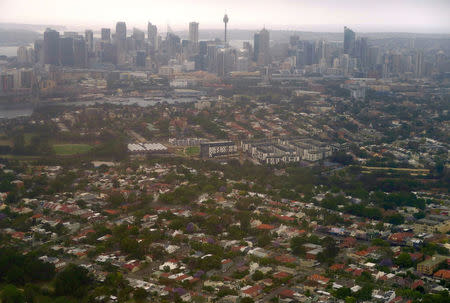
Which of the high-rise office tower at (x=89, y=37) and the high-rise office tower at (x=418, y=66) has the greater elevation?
the high-rise office tower at (x=89, y=37)

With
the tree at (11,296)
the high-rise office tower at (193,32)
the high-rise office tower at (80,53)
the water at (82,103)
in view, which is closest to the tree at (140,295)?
the tree at (11,296)

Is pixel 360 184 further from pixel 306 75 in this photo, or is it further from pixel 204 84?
pixel 306 75

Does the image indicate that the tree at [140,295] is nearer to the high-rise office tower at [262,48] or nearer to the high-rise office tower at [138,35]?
the high-rise office tower at [262,48]

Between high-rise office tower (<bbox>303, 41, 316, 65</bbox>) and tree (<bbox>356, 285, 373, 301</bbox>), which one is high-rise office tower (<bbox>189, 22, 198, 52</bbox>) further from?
tree (<bbox>356, 285, 373, 301</bbox>)

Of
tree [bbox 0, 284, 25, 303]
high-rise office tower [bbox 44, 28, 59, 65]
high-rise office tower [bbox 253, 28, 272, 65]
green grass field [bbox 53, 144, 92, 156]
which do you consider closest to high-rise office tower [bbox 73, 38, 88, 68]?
high-rise office tower [bbox 44, 28, 59, 65]

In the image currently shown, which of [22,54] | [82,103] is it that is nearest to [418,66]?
[82,103]

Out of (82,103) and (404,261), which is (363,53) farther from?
(404,261)
